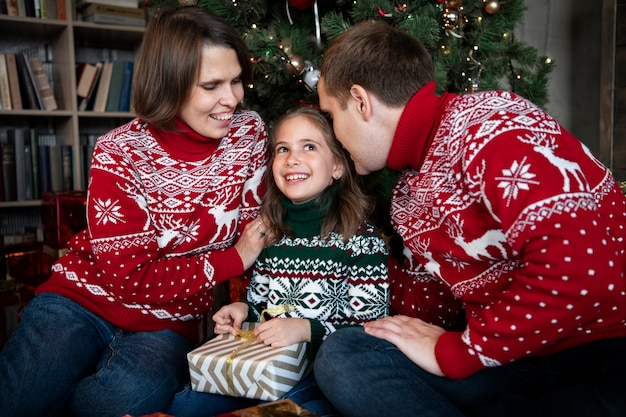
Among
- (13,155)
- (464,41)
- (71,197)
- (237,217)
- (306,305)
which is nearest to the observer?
(306,305)

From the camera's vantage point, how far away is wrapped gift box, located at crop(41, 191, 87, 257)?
2178 millimetres

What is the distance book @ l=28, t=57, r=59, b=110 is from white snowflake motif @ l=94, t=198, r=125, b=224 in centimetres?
186

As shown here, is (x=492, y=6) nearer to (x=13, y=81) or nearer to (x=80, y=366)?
(x=80, y=366)

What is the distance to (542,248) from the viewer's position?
922mm

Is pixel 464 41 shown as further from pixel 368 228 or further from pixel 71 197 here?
pixel 71 197

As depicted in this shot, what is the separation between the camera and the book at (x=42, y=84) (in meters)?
2.96

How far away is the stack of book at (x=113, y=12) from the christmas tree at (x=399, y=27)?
131 centimetres

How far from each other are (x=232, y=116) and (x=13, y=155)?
1.89 metres

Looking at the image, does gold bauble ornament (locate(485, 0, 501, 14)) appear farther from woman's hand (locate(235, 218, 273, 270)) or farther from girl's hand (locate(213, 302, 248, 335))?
girl's hand (locate(213, 302, 248, 335))

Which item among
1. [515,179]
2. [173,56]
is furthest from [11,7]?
[515,179]

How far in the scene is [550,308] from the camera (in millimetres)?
928

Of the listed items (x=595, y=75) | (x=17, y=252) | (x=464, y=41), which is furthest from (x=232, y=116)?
(x=595, y=75)

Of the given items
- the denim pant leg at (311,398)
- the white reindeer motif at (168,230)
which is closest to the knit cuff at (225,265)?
the white reindeer motif at (168,230)

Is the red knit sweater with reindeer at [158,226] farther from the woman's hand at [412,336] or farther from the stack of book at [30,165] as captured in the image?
the stack of book at [30,165]
